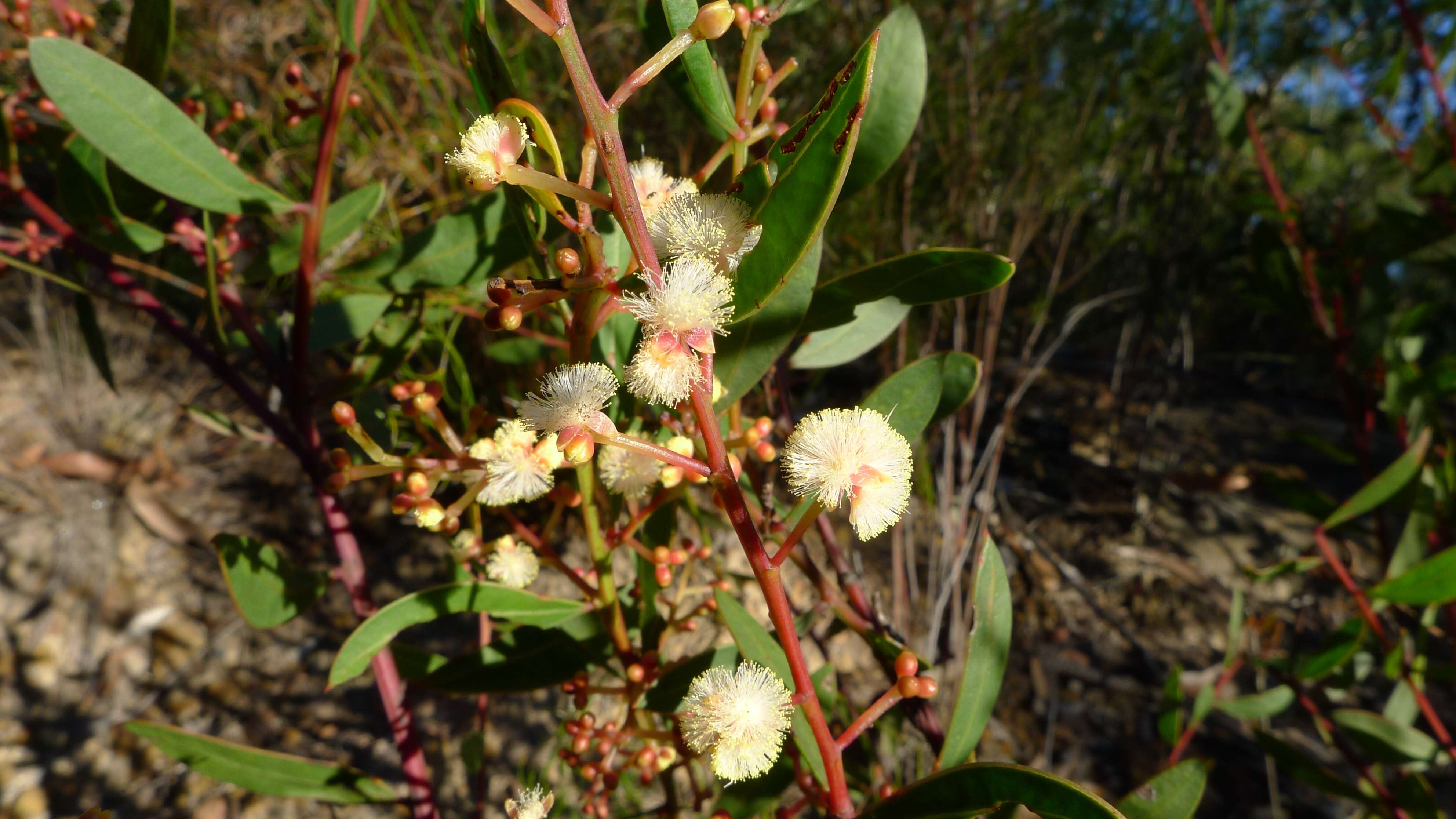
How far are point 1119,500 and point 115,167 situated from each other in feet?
5.85

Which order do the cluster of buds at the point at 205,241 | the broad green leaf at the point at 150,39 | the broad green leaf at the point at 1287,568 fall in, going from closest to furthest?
the broad green leaf at the point at 150,39, the cluster of buds at the point at 205,241, the broad green leaf at the point at 1287,568

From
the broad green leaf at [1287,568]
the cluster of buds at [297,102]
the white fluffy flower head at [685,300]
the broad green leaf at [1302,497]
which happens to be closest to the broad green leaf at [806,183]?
the white fluffy flower head at [685,300]

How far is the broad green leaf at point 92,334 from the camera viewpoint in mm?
807

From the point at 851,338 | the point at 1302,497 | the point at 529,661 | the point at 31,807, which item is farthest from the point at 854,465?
the point at 31,807

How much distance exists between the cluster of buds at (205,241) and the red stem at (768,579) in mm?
608

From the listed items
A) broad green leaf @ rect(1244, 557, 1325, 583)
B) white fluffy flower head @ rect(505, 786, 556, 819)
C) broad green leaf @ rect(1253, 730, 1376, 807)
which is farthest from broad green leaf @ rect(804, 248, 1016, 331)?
Answer: broad green leaf @ rect(1253, 730, 1376, 807)

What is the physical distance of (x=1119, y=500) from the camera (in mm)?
1623

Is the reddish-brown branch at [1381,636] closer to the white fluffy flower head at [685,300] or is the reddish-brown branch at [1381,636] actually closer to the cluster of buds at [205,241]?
the white fluffy flower head at [685,300]

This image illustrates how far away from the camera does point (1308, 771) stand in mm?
933

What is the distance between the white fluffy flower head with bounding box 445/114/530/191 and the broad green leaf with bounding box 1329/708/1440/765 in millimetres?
1179

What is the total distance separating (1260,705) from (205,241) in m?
1.37

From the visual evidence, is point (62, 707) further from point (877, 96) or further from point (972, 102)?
point (972, 102)

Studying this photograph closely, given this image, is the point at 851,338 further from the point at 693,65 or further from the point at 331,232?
the point at 331,232

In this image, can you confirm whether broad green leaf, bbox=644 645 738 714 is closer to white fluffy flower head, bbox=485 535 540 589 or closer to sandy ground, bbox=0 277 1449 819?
white fluffy flower head, bbox=485 535 540 589
